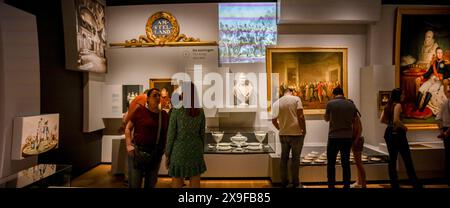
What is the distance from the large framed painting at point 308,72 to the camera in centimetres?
611

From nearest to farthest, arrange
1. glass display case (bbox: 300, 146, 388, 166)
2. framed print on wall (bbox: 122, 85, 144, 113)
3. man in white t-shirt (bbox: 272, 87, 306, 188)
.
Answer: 1. man in white t-shirt (bbox: 272, 87, 306, 188)
2. glass display case (bbox: 300, 146, 388, 166)
3. framed print on wall (bbox: 122, 85, 144, 113)

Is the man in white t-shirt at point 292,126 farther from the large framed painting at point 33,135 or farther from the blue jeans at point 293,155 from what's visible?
the large framed painting at point 33,135

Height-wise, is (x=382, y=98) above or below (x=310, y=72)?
below

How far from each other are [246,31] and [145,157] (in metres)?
3.98

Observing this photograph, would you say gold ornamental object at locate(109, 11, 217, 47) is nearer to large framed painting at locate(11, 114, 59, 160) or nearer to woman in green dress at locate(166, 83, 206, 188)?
large framed painting at locate(11, 114, 59, 160)

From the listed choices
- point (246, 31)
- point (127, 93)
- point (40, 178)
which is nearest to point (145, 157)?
point (40, 178)

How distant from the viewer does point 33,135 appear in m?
3.42

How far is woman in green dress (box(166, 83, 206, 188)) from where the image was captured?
2.96 m

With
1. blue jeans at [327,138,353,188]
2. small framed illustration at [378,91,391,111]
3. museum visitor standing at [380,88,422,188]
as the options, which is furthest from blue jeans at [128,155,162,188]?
small framed illustration at [378,91,391,111]

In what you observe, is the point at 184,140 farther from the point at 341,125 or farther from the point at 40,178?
the point at 341,125

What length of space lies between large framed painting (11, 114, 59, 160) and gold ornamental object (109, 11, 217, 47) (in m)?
2.83

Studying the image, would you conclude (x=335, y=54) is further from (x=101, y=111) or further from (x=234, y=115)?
(x=101, y=111)

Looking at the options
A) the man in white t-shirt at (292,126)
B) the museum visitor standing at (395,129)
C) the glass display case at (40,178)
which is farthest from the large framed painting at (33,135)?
the museum visitor standing at (395,129)

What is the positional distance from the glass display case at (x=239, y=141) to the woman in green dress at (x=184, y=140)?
213 cm
